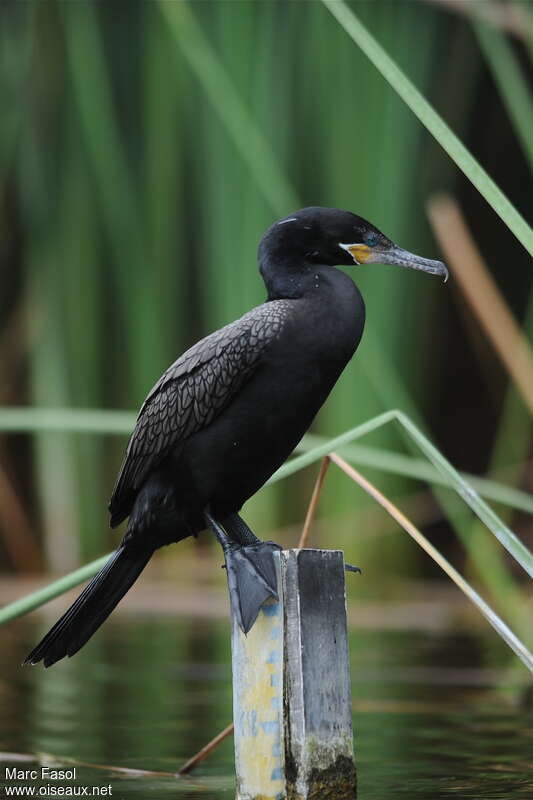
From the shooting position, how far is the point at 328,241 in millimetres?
3230

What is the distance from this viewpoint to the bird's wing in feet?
10.1

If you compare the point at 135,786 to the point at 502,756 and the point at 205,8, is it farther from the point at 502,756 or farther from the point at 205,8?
the point at 205,8

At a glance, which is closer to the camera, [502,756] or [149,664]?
[502,756]

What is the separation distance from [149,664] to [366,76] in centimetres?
281

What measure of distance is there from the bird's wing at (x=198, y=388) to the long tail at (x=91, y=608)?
0.18 m

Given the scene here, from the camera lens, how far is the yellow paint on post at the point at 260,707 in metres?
2.88

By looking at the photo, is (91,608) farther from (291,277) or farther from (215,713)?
(215,713)

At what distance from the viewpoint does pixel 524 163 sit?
25.5 feet

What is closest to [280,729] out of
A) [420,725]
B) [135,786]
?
[135,786]

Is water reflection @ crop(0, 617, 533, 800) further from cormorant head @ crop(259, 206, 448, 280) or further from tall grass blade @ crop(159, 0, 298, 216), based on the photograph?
tall grass blade @ crop(159, 0, 298, 216)

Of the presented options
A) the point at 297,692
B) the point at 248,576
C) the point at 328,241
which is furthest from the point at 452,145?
the point at 297,692

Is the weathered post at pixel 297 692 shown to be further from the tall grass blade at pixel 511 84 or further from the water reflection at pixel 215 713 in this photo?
the tall grass blade at pixel 511 84

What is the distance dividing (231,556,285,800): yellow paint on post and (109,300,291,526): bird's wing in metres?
0.48

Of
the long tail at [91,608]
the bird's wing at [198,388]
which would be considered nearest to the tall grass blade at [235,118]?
the bird's wing at [198,388]
